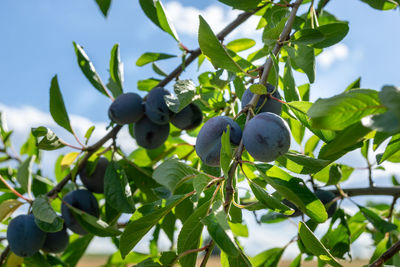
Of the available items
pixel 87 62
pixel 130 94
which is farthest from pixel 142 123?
pixel 87 62

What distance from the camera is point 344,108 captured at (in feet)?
1.76

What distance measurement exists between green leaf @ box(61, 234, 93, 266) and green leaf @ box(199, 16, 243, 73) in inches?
33.8

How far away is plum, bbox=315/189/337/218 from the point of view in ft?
4.06

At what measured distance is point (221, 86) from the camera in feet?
3.45

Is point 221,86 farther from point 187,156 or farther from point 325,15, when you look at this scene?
point 325,15

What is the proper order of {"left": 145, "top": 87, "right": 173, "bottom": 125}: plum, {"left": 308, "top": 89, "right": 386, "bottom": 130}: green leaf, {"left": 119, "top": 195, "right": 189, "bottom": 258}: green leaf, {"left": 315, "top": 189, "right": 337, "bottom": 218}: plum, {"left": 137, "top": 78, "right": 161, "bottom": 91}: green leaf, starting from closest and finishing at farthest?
{"left": 308, "top": 89, "right": 386, "bottom": 130}: green leaf, {"left": 119, "top": 195, "right": 189, "bottom": 258}: green leaf, {"left": 145, "top": 87, "right": 173, "bottom": 125}: plum, {"left": 315, "top": 189, "right": 337, "bottom": 218}: plum, {"left": 137, "top": 78, "right": 161, "bottom": 91}: green leaf

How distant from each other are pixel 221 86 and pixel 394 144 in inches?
17.8

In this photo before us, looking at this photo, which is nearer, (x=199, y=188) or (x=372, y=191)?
(x=199, y=188)

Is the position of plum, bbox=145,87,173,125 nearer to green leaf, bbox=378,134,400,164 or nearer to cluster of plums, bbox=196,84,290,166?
cluster of plums, bbox=196,84,290,166

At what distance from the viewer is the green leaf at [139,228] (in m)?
0.75

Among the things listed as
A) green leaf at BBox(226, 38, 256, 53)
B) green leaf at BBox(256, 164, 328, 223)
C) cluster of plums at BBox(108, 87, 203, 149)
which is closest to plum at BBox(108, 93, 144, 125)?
cluster of plums at BBox(108, 87, 203, 149)

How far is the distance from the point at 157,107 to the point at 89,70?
302 millimetres

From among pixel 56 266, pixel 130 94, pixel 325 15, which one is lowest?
pixel 56 266

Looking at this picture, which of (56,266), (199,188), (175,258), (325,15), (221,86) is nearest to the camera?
(199,188)
